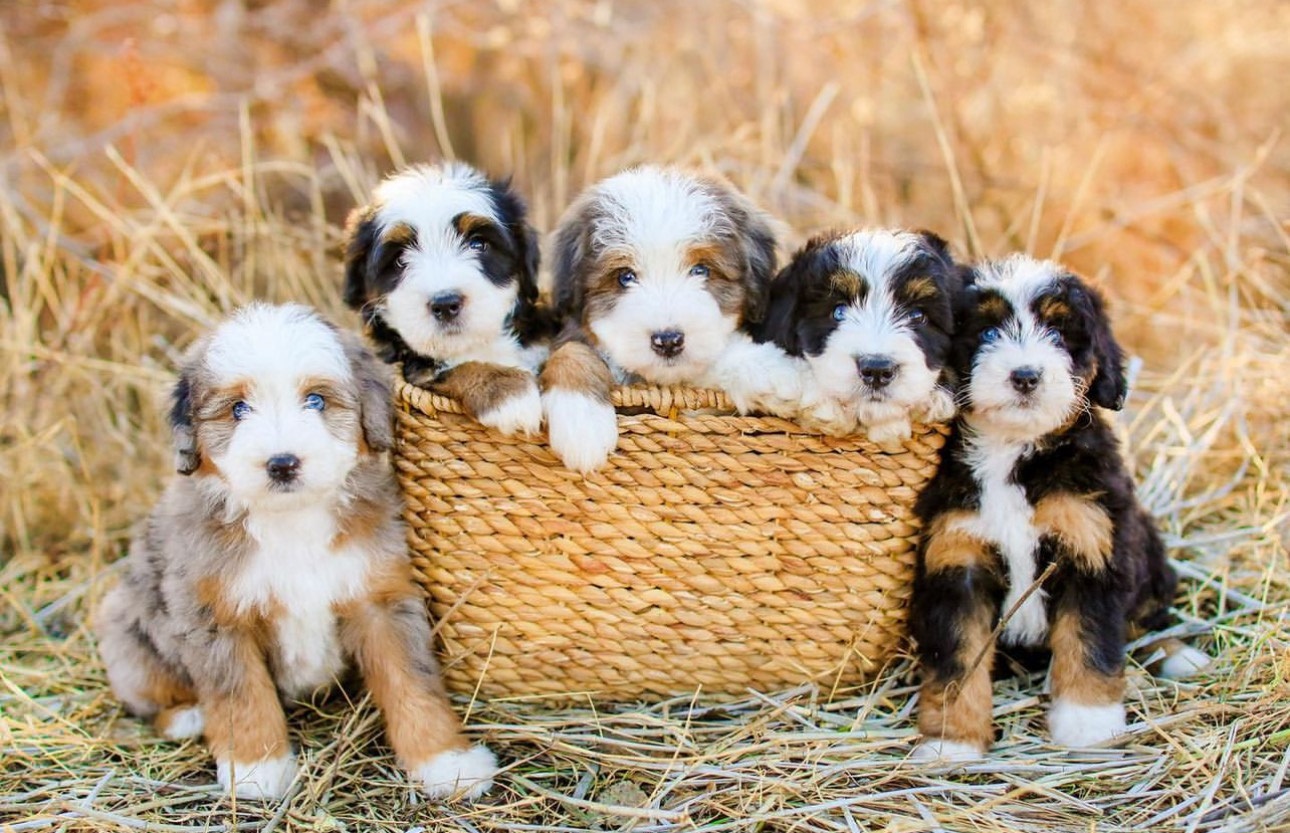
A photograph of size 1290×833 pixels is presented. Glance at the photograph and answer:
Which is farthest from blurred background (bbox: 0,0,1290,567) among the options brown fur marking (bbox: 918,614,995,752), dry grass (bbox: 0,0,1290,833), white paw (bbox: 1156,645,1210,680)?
brown fur marking (bbox: 918,614,995,752)

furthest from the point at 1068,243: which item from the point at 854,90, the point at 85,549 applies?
the point at 85,549

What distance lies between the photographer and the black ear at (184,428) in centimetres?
364

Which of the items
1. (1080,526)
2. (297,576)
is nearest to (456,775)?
(297,576)

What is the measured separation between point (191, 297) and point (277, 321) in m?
2.60

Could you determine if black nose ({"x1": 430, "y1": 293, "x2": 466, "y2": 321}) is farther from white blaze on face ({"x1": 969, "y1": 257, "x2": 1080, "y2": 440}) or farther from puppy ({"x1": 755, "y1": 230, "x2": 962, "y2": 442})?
white blaze on face ({"x1": 969, "y1": 257, "x2": 1080, "y2": 440})

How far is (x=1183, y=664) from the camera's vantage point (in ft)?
14.1

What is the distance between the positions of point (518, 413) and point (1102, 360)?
2043 millimetres

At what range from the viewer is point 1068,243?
7141mm

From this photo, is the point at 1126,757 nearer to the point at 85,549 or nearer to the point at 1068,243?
the point at 1068,243

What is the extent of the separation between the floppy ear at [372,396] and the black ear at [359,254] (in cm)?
29

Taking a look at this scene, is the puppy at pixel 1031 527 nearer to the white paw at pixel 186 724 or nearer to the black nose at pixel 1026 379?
the black nose at pixel 1026 379

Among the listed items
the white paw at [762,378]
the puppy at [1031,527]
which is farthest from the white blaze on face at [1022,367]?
the white paw at [762,378]

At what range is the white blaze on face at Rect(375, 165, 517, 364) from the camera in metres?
3.76

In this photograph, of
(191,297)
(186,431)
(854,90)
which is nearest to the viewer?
(186,431)
